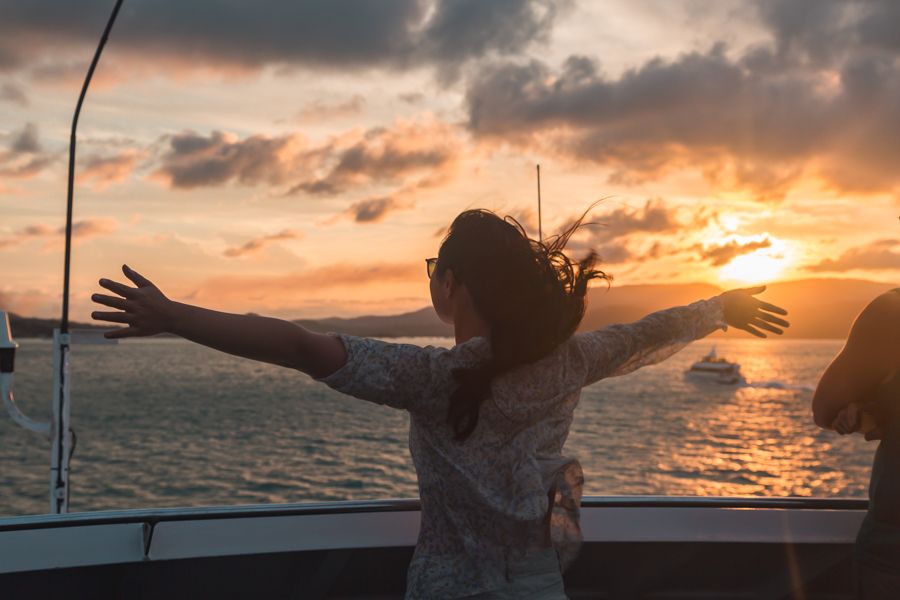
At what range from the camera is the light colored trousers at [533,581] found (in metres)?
1.59

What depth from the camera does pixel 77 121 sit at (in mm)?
5324

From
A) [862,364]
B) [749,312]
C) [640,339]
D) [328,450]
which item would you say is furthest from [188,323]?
[328,450]

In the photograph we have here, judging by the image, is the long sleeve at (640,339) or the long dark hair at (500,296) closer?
the long dark hair at (500,296)

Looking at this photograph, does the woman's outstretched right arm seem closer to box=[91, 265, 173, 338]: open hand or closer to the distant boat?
box=[91, 265, 173, 338]: open hand

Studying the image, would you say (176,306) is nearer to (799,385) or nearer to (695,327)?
(695,327)

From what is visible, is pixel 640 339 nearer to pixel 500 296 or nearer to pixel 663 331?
pixel 663 331

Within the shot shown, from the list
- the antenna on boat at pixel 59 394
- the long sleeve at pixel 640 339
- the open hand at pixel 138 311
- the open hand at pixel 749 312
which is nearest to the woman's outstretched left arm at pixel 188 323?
the open hand at pixel 138 311

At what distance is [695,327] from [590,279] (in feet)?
1.57

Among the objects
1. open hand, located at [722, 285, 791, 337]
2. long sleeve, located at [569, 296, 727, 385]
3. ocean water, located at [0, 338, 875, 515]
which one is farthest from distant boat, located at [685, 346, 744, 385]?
long sleeve, located at [569, 296, 727, 385]

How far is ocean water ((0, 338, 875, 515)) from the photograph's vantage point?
96.8ft

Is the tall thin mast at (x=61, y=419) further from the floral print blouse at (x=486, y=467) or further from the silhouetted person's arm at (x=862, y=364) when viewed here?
the silhouetted person's arm at (x=862, y=364)

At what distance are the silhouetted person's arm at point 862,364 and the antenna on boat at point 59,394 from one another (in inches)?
124

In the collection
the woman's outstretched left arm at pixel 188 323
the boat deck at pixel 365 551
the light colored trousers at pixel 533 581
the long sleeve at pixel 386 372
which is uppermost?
the woman's outstretched left arm at pixel 188 323

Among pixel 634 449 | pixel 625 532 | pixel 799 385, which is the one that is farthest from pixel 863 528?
pixel 799 385
